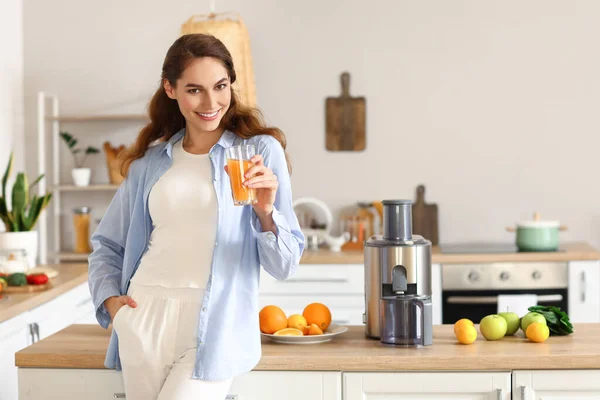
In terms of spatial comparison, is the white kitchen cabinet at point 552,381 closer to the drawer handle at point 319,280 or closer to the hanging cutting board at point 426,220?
the drawer handle at point 319,280

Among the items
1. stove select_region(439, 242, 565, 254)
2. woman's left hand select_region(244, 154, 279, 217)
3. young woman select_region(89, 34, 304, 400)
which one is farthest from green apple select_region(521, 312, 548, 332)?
stove select_region(439, 242, 565, 254)

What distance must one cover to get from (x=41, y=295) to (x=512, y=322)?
1.93 m

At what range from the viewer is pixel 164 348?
190 cm

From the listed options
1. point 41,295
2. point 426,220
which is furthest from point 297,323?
point 426,220

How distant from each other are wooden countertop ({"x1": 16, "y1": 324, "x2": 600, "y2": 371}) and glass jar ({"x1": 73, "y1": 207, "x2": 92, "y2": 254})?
254 cm

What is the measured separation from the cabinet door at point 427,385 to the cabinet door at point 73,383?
0.60 m

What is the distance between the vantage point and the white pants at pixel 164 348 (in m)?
1.88

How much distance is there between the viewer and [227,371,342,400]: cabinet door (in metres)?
2.10

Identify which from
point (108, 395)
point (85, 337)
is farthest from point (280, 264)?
point (85, 337)

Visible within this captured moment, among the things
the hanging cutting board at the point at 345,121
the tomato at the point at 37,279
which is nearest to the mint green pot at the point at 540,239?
the hanging cutting board at the point at 345,121

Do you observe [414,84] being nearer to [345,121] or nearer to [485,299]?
[345,121]

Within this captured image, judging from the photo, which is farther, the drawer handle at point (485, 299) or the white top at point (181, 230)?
the drawer handle at point (485, 299)

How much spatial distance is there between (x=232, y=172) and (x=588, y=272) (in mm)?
2922

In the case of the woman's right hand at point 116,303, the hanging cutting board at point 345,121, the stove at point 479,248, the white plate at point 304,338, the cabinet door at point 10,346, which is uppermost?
the hanging cutting board at point 345,121
